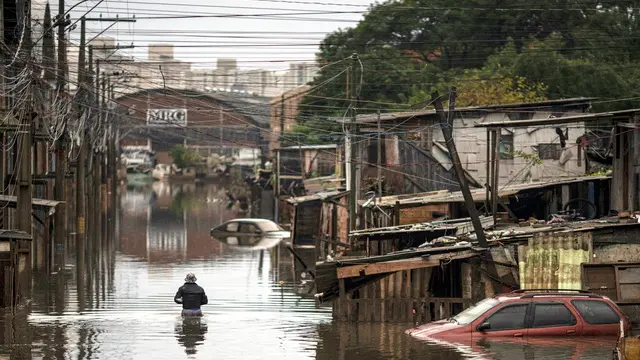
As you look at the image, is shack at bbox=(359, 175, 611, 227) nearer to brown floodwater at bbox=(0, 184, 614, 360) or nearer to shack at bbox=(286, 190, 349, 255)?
brown floodwater at bbox=(0, 184, 614, 360)

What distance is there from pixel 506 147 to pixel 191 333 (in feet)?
73.1

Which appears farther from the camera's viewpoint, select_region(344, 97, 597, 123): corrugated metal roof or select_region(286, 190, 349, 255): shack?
select_region(286, 190, 349, 255): shack

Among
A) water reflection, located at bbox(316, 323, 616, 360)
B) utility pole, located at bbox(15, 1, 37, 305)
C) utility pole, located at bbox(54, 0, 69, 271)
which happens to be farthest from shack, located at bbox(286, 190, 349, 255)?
water reflection, located at bbox(316, 323, 616, 360)

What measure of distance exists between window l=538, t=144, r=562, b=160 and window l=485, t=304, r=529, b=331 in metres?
22.9

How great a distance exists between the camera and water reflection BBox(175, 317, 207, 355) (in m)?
20.9

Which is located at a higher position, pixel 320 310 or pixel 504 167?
pixel 504 167

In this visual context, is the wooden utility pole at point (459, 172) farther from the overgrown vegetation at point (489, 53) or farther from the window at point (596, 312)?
the overgrown vegetation at point (489, 53)

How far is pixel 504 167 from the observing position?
4247 cm

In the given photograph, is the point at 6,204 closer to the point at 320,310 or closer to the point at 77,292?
the point at 77,292

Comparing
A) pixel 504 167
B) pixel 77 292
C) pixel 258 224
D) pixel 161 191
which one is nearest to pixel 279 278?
pixel 77 292

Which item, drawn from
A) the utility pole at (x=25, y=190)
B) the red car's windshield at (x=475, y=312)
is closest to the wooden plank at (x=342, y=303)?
the red car's windshield at (x=475, y=312)

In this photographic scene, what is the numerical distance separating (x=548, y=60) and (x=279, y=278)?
2914cm

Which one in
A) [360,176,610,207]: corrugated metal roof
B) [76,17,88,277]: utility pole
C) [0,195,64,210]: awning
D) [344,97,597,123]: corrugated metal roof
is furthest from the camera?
[76,17,88,277]: utility pole

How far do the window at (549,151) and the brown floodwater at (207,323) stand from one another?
9788 mm
